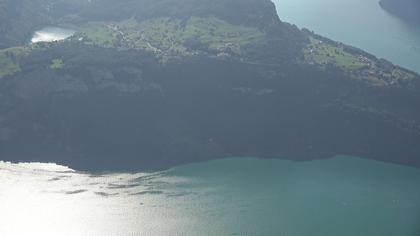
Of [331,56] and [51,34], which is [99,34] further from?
[331,56]

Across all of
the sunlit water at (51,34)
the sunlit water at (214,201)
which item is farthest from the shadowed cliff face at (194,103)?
the sunlit water at (51,34)

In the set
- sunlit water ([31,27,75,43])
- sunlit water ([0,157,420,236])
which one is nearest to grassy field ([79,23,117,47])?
sunlit water ([31,27,75,43])

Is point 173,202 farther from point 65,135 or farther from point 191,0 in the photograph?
point 191,0

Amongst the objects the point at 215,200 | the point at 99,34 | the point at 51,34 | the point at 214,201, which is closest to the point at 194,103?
the point at 215,200

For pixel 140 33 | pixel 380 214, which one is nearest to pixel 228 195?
pixel 380 214

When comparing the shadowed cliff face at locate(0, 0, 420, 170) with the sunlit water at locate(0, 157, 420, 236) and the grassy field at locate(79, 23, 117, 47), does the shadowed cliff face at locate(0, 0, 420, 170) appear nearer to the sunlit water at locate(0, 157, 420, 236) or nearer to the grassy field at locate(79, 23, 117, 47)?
the grassy field at locate(79, 23, 117, 47)
